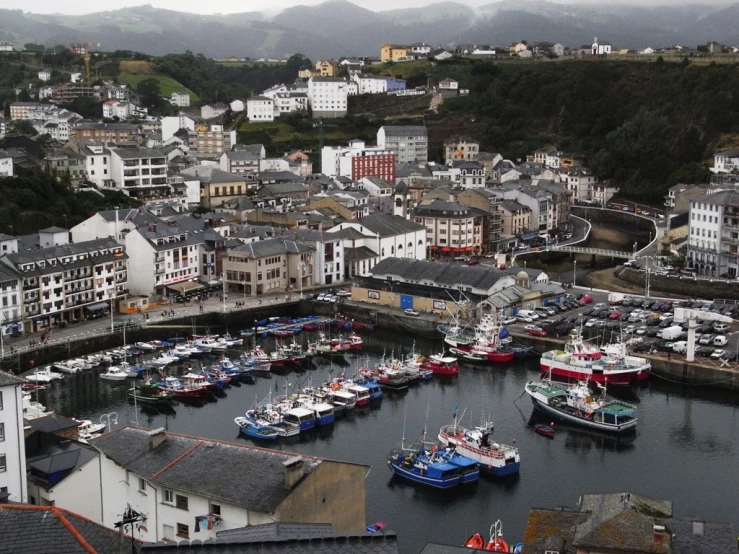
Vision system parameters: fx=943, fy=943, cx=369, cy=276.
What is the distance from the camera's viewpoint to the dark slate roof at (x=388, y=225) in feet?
122

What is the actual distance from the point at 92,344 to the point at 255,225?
13.5 m

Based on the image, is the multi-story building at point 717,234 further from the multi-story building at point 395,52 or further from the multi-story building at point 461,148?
Result: the multi-story building at point 395,52

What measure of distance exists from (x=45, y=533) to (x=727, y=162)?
4864 cm

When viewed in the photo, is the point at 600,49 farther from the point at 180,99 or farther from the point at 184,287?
the point at 184,287

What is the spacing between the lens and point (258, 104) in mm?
69000

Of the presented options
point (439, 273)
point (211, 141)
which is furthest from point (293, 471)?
point (211, 141)

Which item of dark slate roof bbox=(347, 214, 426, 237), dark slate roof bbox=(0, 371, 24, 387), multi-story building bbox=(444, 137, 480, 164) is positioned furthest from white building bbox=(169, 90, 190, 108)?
dark slate roof bbox=(0, 371, 24, 387)

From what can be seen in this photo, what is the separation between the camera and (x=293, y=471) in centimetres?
1113

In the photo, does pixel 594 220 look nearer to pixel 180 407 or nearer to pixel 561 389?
pixel 561 389

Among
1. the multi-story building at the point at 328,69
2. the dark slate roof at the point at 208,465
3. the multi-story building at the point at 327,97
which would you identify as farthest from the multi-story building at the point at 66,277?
the multi-story building at the point at 328,69

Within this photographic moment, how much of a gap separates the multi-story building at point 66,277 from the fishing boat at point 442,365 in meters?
11.2

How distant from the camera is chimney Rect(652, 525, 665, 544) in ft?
31.5

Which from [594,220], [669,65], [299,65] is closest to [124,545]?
[594,220]

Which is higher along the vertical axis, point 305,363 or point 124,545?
point 124,545
